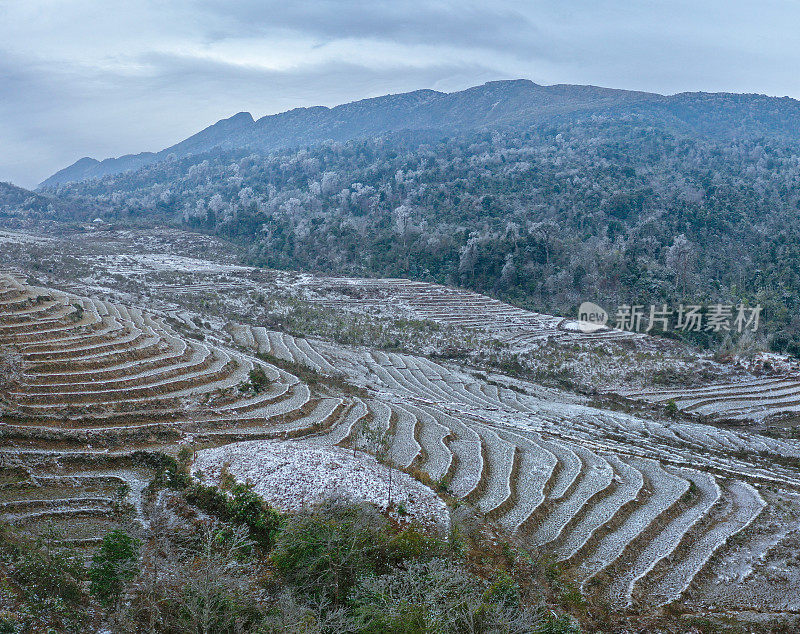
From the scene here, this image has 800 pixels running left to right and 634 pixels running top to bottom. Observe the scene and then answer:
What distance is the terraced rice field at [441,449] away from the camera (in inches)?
498

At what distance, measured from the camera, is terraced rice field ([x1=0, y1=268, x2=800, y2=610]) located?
1266 centimetres

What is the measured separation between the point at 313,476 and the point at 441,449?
627 centimetres

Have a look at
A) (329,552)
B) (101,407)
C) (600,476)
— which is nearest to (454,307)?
(600,476)

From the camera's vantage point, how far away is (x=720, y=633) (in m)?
9.50

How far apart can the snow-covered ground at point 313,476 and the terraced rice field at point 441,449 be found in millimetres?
1432

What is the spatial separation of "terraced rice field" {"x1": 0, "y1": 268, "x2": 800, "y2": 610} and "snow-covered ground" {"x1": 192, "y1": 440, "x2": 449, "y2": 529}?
1.43 metres

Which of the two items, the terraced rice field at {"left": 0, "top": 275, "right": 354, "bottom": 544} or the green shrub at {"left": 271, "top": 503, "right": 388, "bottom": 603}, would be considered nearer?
the green shrub at {"left": 271, "top": 503, "right": 388, "bottom": 603}

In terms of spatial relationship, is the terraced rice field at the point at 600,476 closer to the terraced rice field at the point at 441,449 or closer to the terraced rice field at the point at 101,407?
the terraced rice field at the point at 441,449

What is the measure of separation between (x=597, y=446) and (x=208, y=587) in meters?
17.7

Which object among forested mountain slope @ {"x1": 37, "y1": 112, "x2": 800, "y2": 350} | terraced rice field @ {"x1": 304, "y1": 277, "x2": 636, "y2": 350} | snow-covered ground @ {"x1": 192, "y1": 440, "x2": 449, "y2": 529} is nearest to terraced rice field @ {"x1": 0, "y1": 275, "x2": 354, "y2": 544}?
snow-covered ground @ {"x1": 192, "y1": 440, "x2": 449, "y2": 529}

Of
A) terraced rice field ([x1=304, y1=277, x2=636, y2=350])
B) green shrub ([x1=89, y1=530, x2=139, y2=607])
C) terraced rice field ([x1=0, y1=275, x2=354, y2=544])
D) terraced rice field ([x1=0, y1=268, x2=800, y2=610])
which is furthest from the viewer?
terraced rice field ([x1=304, y1=277, x2=636, y2=350])

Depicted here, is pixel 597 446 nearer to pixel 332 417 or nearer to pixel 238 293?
pixel 332 417

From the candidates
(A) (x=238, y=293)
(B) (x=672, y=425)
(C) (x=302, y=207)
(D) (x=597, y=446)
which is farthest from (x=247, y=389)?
(C) (x=302, y=207)

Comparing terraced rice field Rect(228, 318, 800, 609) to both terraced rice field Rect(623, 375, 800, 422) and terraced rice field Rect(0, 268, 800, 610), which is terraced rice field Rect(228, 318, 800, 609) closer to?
terraced rice field Rect(0, 268, 800, 610)
